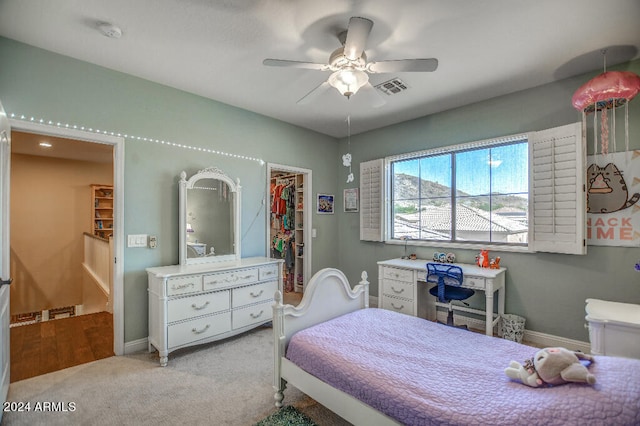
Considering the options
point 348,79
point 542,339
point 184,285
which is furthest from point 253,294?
point 542,339

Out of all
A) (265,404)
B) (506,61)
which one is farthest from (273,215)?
(506,61)

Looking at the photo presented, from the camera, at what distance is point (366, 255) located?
181 inches

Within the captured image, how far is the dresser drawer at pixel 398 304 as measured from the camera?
3398 mm

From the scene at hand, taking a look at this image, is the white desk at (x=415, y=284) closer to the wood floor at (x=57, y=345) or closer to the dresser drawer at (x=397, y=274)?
the dresser drawer at (x=397, y=274)

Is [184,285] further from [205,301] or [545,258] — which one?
[545,258]

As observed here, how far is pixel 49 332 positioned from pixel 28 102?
2.46 metres

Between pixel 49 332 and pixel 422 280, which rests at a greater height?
pixel 422 280

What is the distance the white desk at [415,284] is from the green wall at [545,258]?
0.69 feet

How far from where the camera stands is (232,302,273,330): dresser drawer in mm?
3148

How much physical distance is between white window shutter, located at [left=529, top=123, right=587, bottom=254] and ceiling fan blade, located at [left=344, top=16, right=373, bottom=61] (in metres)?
2.23

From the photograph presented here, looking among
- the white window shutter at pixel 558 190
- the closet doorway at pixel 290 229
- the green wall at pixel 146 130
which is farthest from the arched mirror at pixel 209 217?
the white window shutter at pixel 558 190

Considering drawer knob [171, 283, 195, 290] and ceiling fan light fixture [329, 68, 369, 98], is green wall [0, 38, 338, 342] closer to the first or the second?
drawer knob [171, 283, 195, 290]

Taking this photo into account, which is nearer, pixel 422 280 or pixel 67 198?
pixel 422 280

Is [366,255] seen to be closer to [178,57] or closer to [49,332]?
[178,57]
